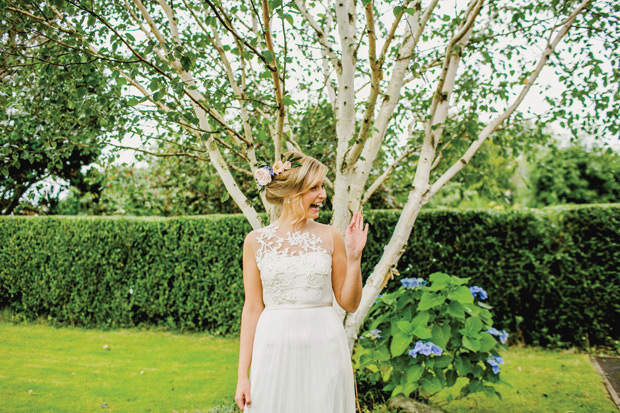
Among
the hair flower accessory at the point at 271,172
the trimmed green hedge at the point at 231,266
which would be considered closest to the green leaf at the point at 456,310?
the hair flower accessory at the point at 271,172

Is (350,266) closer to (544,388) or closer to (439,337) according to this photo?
(439,337)

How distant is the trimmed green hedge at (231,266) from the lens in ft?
18.8

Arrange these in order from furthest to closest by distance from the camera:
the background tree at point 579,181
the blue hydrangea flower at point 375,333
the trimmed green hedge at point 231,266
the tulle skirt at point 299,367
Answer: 1. the background tree at point 579,181
2. the trimmed green hedge at point 231,266
3. the blue hydrangea flower at point 375,333
4. the tulle skirt at point 299,367

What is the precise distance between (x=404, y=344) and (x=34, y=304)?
255 inches

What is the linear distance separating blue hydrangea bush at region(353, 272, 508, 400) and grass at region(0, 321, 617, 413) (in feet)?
1.76

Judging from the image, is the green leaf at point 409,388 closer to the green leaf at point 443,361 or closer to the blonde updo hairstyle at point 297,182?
the green leaf at point 443,361

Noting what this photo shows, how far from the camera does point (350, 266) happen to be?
2082 mm

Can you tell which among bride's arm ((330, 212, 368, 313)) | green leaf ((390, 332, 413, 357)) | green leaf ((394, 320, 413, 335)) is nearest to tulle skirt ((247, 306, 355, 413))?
bride's arm ((330, 212, 368, 313))

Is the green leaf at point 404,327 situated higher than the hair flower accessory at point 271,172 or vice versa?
the hair flower accessory at point 271,172

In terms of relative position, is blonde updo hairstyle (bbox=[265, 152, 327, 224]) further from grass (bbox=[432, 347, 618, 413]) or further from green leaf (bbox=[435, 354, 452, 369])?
grass (bbox=[432, 347, 618, 413])

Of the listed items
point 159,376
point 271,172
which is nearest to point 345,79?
point 271,172

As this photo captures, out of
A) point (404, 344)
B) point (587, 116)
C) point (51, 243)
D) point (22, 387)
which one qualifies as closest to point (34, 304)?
point (51, 243)

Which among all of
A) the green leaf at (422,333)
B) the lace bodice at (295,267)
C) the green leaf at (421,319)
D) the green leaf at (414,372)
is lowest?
the green leaf at (414,372)

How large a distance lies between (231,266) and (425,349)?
3810 millimetres
